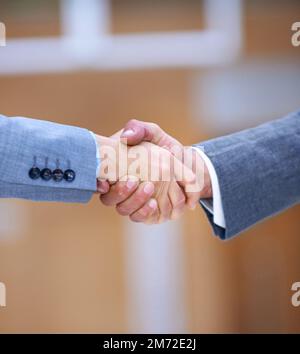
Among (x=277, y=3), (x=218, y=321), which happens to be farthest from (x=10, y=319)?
(x=277, y=3)

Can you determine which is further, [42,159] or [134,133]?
[134,133]

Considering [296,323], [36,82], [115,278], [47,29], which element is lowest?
[296,323]

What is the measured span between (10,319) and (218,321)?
0.65 m

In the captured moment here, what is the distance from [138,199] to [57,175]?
197 mm

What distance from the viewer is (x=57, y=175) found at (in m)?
0.84

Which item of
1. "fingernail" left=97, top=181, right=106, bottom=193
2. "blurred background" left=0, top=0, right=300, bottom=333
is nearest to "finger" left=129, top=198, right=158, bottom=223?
"fingernail" left=97, top=181, right=106, bottom=193

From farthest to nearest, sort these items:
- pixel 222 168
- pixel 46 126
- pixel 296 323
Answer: pixel 296 323
pixel 222 168
pixel 46 126

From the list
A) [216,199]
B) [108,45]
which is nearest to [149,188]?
[216,199]

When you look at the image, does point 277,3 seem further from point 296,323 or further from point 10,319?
point 10,319

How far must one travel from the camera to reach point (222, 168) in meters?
1.00

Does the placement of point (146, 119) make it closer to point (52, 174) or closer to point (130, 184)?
point (130, 184)

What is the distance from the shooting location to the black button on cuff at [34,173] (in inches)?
32.2

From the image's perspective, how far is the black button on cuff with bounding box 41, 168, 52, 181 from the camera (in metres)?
0.83

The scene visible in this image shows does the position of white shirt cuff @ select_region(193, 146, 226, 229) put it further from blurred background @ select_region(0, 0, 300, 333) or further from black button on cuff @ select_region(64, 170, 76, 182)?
blurred background @ select_region(0, 0, 300, 333)
